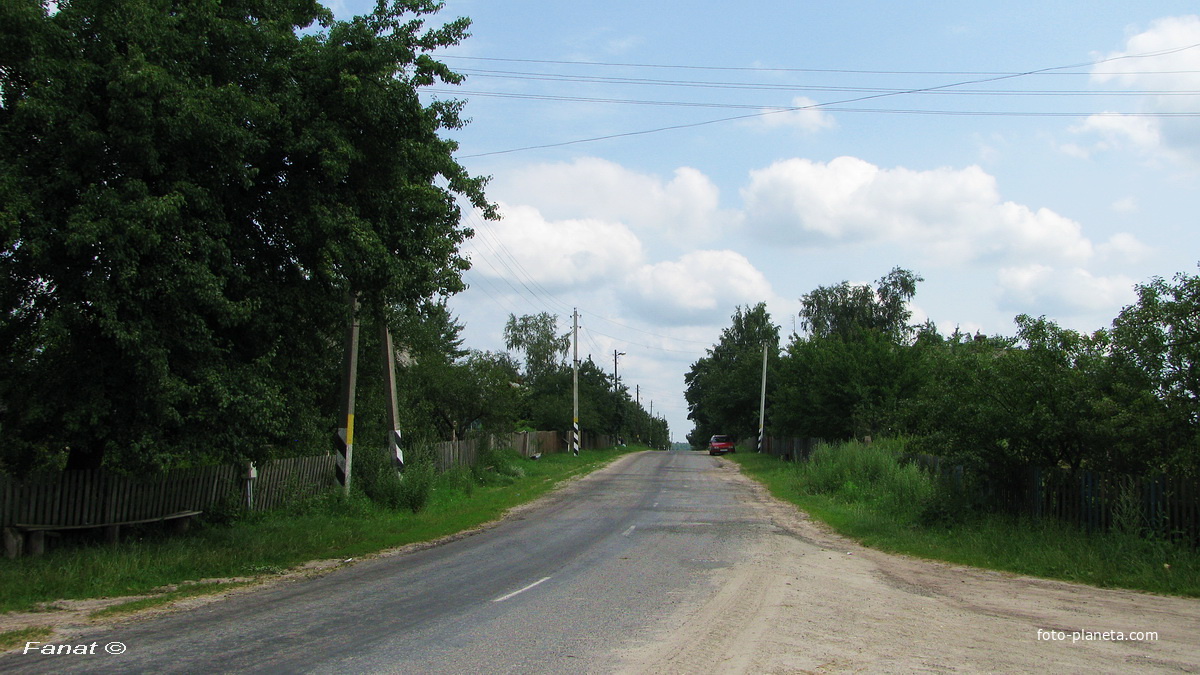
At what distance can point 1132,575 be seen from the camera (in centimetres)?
1177

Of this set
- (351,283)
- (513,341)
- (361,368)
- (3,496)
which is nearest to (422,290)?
(351,283)

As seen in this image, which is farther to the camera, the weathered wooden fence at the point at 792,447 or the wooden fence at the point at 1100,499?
the weathered wooden fence at the point at 792,447

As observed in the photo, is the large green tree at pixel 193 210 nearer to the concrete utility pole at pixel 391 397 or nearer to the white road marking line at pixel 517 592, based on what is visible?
the white road marking line at pixel 517 592

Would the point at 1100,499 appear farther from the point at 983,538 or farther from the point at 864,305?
the point at 864,305

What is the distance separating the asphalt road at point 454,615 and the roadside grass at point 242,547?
4.51 ft

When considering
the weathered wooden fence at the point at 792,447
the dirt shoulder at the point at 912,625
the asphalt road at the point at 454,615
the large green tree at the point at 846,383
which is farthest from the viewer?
the weathered wooden fence at the point at 792,447

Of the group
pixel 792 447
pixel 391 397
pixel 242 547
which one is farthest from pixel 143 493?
pixel 792 447

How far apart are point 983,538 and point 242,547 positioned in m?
12.7

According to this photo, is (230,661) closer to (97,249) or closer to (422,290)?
(97,249)

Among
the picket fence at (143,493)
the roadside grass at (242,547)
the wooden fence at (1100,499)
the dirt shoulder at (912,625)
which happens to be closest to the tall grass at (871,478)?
the wooden fence at (1100,499)

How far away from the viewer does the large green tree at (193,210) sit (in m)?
11.2

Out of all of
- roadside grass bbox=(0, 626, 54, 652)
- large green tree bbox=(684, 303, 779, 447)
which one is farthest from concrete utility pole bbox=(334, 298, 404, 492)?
large green tree bbox=(684, 303, 779, 447)

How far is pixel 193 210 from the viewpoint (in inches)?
488

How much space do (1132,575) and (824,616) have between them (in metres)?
5.67
